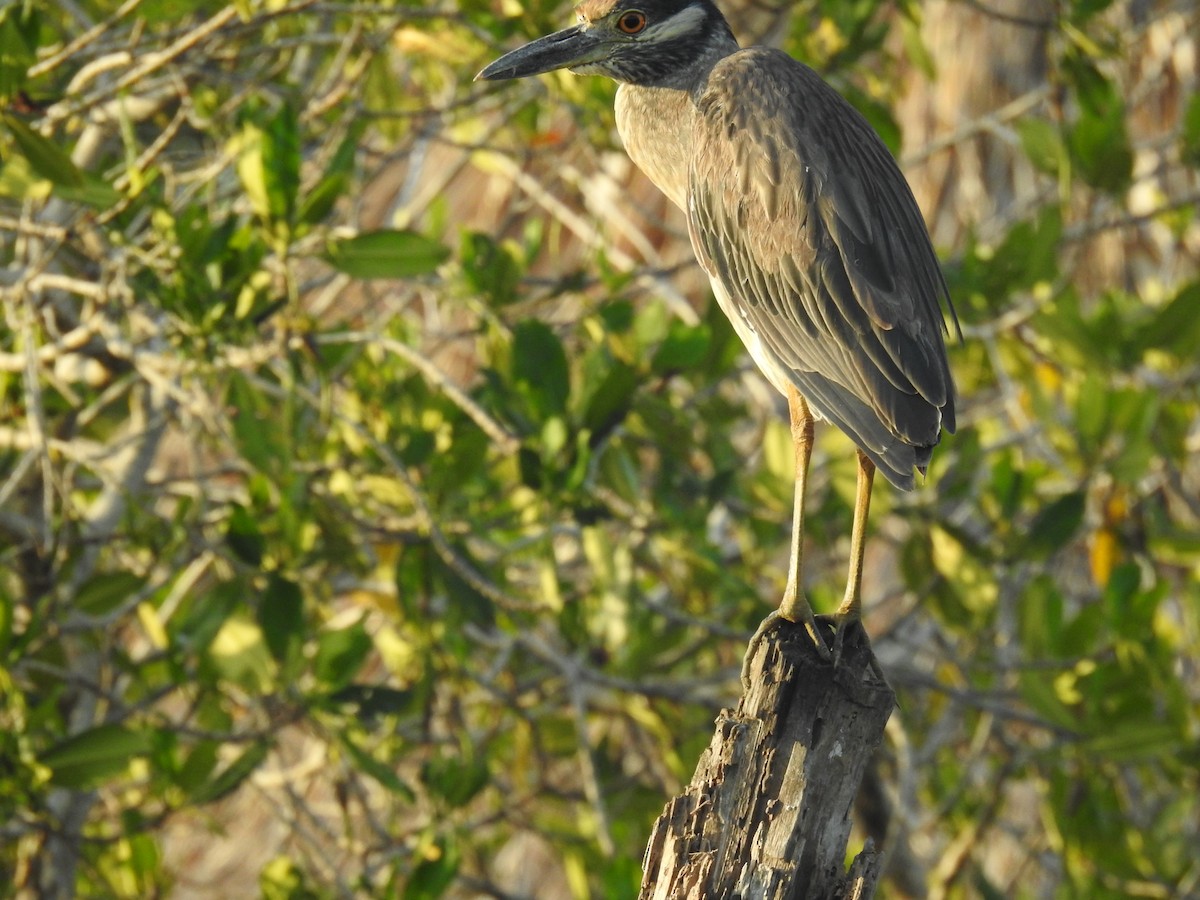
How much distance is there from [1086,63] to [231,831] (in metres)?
5.76

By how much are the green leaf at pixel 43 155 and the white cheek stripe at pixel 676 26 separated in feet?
4.80

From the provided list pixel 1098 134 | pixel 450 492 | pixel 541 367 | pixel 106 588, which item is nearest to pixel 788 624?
pixel 541 367

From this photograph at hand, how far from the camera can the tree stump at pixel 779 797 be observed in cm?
240

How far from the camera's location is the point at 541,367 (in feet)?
12.4

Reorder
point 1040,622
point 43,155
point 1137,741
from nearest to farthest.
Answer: point 43,155 → point 1137,741 → point 1040,622

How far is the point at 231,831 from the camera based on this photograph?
7.86 metres

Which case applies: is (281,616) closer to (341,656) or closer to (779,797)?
(341,656)

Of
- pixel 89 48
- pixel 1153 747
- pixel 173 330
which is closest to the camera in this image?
pixel 173 330

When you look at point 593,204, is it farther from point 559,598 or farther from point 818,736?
→ point 818,736

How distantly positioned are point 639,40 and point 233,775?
2155 mm

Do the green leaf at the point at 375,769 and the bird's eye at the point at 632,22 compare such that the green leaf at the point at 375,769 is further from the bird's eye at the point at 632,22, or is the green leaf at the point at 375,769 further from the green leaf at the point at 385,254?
the bird's eye at the point at 632,22

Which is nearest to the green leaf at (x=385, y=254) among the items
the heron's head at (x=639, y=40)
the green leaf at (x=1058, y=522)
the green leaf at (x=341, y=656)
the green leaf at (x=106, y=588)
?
the heron's head at (x=639, y=40)

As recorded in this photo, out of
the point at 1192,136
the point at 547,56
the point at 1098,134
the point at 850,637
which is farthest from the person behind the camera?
the point at 1192,136

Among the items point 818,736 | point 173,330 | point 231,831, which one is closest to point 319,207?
point 173,330
